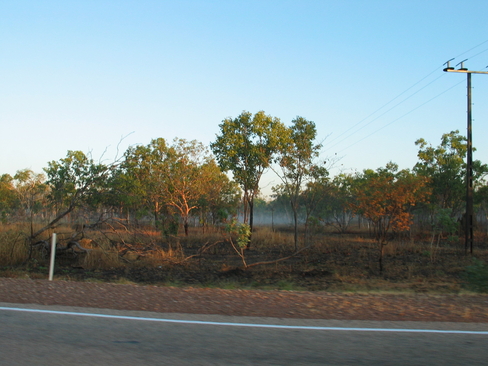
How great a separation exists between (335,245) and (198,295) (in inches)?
945

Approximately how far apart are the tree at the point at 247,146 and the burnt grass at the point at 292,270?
556 cm

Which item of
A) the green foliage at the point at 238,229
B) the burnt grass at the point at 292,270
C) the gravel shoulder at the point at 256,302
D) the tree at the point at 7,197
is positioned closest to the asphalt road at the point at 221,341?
the gravel shoulder at the point at 256,302

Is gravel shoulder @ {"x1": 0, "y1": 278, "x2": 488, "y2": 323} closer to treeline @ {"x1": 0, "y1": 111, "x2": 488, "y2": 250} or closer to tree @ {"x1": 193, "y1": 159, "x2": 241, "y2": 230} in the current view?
treeline @ {"x1": 0, "y1": 111, "x2": 488, "y2": 250}

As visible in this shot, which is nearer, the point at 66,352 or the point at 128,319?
the point at 66,352

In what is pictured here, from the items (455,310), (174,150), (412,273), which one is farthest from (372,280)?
(174,150)

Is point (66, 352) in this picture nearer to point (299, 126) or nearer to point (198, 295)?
point (198, 295)

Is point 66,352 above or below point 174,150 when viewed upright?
below

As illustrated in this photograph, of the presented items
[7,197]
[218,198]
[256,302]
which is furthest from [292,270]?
[7,197]

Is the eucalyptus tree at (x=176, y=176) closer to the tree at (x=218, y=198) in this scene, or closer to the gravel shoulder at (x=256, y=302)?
the tree at (x=218, y=198)

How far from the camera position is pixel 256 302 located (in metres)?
9.18

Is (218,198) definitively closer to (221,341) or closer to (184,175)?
(184,175)

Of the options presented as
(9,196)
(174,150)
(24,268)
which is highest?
(174,150)

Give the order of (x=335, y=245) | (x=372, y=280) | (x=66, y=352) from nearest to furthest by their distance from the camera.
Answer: (x=66, y=352), (x=372, y=280), (x=335, y=245)

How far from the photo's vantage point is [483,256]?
26547mm
